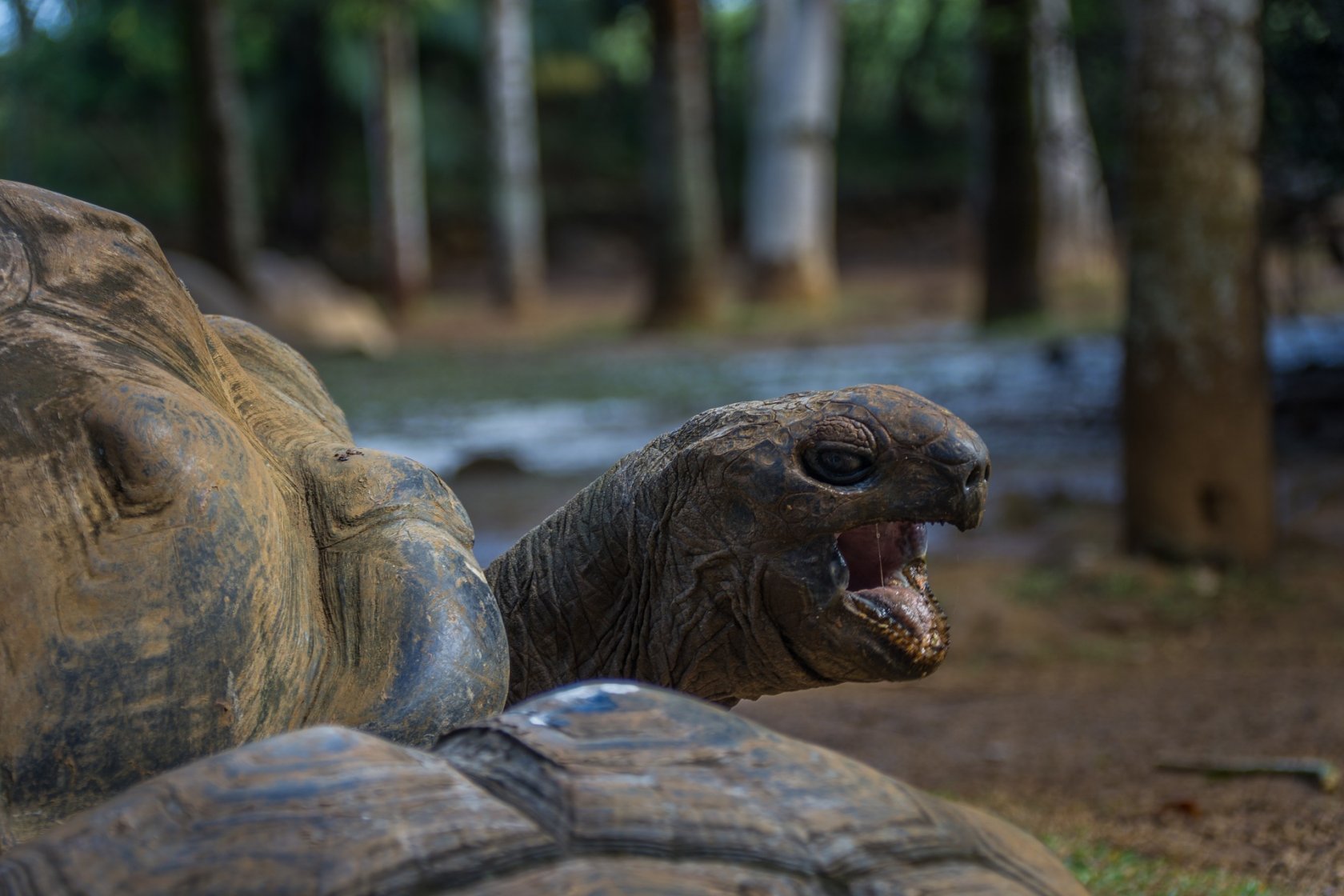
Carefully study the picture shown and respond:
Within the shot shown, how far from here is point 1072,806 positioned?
9.58ft

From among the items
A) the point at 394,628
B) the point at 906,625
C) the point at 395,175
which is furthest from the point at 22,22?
the point at 906,625

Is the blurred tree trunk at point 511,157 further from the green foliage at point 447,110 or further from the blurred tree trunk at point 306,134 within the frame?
the blurred tree trunk at point 306,134

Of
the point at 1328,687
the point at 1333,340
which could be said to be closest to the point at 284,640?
the point at 1328,687

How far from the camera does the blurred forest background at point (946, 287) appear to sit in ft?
12.4

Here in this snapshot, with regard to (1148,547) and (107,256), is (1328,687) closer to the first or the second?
(1148,547)

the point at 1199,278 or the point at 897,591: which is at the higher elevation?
the point at 1199,278

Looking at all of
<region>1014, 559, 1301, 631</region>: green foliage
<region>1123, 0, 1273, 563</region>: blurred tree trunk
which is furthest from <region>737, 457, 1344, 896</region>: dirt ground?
<region>1123, 0, 1273, 563</region>: blurred tree trunk

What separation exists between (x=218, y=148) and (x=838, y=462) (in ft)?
37.1

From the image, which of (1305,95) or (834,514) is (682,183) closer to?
(1305,95)

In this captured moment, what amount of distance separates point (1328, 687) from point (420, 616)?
2.95 m

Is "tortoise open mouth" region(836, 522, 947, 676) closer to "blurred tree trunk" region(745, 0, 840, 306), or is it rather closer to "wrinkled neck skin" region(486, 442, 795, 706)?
"wrinkled neck skin" region(486, 442, 795, 706)

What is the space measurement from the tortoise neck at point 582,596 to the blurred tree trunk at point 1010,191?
9077mm

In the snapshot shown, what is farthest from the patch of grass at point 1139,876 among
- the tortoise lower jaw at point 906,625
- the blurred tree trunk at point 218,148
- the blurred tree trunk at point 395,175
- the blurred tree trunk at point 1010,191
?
A: the blurred tree trunk at point 395,175

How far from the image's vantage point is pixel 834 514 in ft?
5.40
